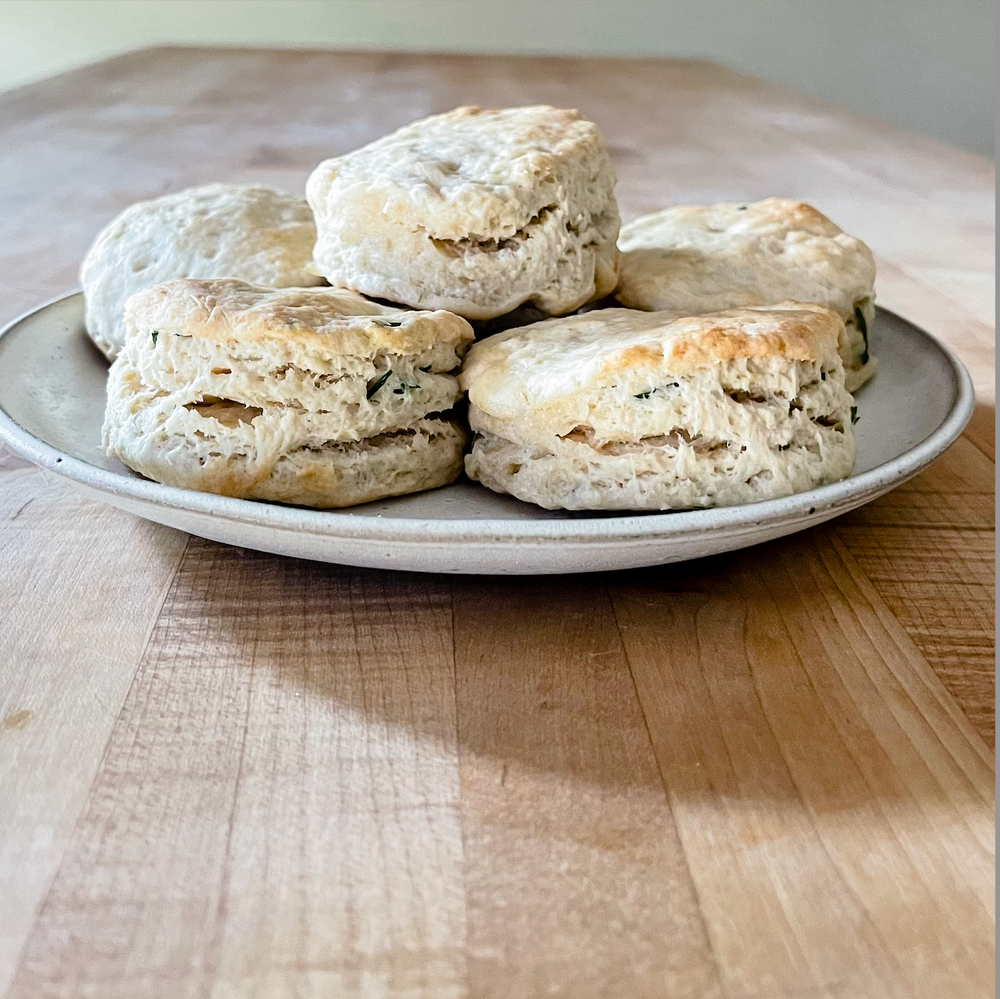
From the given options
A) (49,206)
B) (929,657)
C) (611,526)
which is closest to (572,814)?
(611,526)

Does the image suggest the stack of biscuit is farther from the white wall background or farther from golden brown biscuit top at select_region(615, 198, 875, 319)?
the white wall background

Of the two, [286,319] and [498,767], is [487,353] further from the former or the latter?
[498,767]

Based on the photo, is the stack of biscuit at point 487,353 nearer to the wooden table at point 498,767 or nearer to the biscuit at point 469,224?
the biscuit at point 469,224

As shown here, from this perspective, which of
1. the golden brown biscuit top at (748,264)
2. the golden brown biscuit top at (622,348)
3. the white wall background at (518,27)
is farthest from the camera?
the white wall background at (518,27)

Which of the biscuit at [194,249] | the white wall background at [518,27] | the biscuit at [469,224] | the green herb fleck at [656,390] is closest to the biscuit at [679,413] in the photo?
the green herb fleck at [656,390]

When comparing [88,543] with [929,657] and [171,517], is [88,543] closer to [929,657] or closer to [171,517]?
[171,517]

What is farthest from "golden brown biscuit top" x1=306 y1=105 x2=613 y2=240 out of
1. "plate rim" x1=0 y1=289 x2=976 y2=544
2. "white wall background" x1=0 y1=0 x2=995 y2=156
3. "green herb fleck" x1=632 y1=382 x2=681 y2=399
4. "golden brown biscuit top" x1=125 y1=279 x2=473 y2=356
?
"white wall background" x1=0 y1=0 x2=995 y2=156

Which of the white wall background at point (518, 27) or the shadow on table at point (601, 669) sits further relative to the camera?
the white wall background at point (518, 27)

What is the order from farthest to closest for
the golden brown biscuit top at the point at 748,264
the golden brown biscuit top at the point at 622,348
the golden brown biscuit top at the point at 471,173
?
the golden brown biscuit top at the point at 748,264 < the golden brown biscuit top at the point at 471,173 < the golden brown biscuit top at the point at 622,348

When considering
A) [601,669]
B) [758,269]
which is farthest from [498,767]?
[758,269]
